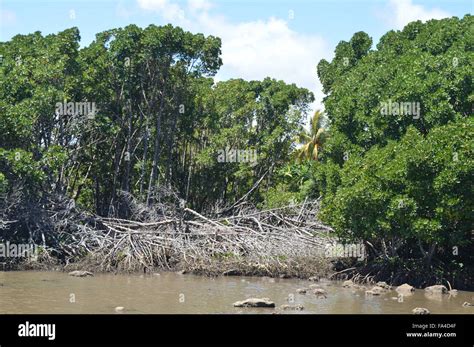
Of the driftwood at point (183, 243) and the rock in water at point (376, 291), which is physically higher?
the driftwood at point (183, 243)

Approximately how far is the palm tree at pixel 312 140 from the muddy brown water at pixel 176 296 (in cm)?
2208

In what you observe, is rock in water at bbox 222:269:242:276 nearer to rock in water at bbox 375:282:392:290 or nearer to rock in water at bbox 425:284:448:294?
rock in water at bbox 375:282:392:290

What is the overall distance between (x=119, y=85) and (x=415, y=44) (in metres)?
11.9

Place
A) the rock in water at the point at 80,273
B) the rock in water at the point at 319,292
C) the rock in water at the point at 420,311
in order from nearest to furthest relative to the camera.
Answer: the rock in water at the point at 420,311, the rock in water at the point at 319,292, the rock in water at the point at 80,273

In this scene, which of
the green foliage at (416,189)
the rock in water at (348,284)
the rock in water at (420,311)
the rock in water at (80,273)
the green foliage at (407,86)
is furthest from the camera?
the rock in water at (80,273)

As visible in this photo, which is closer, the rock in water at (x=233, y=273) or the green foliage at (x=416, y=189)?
the green foliage at (x=416, y=189)

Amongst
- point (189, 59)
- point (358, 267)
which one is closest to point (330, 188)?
point (358, 267)

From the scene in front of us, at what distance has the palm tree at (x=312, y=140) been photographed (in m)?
44.8

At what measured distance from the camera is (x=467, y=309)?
59.2 ft

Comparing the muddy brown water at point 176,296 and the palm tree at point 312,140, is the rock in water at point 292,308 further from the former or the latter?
the palm tree at point 312,140

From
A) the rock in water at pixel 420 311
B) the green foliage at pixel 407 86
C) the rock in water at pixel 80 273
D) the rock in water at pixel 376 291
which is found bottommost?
the rock in water at pixel 420 311

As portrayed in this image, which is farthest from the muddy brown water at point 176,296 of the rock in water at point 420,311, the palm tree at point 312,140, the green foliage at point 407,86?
the palm tree at point 312,140

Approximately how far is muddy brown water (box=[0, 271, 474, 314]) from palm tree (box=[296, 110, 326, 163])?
72.5 ft

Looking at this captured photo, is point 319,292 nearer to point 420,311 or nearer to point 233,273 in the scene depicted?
point 420,311
